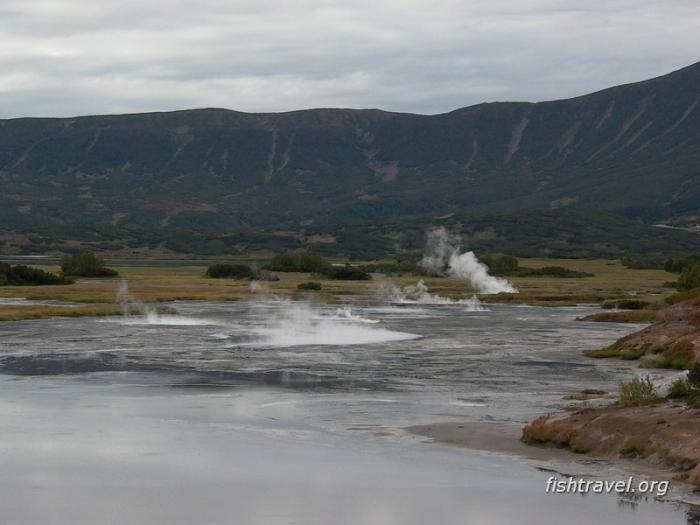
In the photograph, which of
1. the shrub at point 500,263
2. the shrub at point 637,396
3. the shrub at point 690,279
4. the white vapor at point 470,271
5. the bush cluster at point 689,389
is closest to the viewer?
the bush cluster at point 689,389

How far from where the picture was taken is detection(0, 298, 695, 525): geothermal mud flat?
2597 cm

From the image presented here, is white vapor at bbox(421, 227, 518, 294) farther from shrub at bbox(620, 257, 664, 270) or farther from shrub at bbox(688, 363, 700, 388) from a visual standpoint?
shrub at bbox(688, 363, 700, 388)

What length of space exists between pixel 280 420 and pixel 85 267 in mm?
100145

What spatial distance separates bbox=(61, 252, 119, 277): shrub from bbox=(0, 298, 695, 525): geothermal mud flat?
62429mm

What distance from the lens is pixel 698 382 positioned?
34.5m

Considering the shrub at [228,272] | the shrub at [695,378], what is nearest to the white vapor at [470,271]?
the shrub at [228,272]

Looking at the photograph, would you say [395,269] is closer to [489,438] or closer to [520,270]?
[520,270]

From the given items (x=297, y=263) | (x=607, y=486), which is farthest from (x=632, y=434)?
(x=297, y=263)

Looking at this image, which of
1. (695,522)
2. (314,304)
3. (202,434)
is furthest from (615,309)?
Answer: (695,522)

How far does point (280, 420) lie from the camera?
3744cm

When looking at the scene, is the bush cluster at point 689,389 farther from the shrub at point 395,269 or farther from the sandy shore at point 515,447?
the shrub at point 395,269

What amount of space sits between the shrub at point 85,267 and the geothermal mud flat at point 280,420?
2458 inches

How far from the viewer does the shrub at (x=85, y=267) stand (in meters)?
133

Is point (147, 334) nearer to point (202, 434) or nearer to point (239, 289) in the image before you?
point (202, 434)
